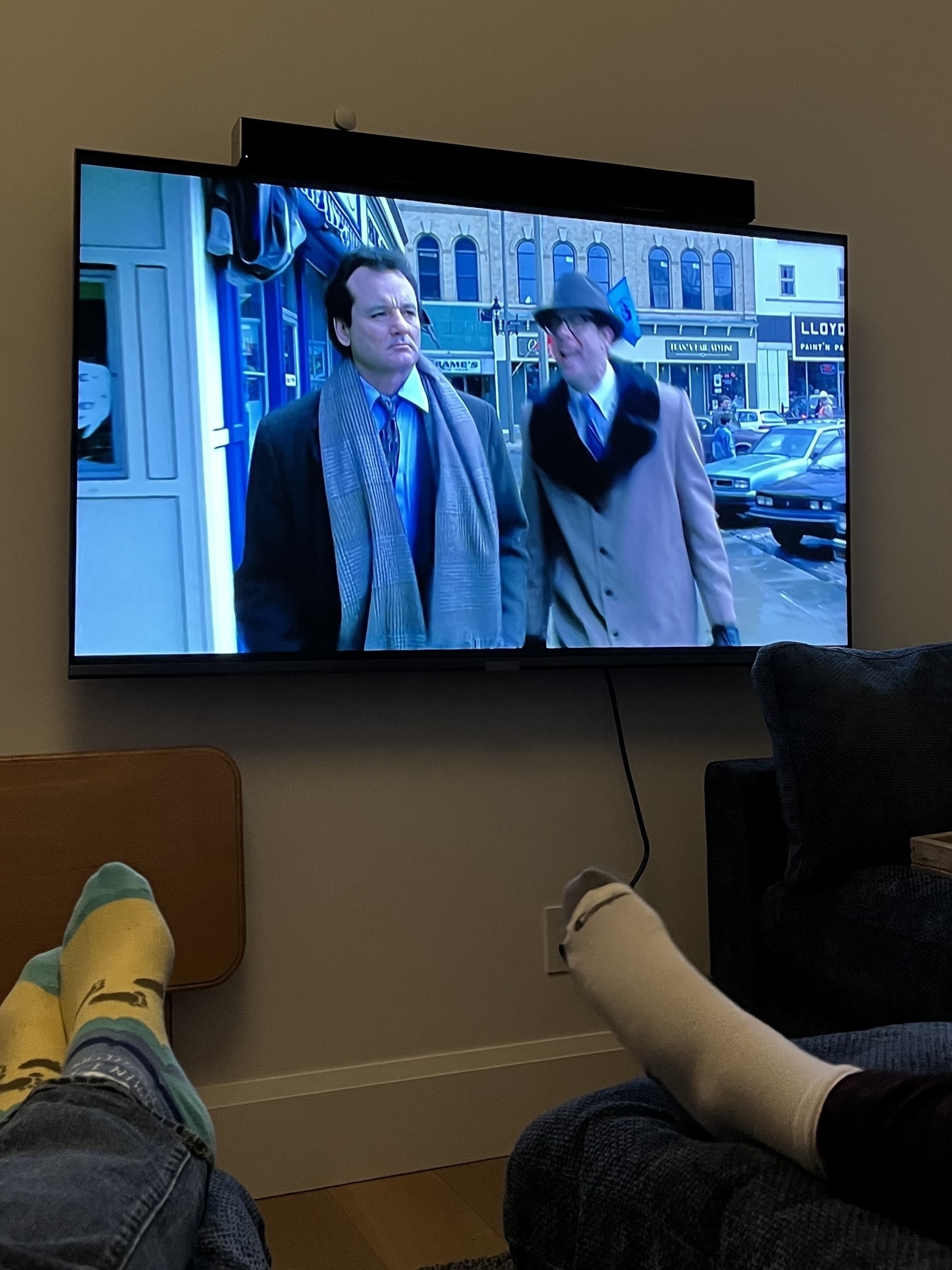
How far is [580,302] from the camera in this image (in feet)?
6.96

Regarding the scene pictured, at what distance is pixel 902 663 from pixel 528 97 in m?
1.23

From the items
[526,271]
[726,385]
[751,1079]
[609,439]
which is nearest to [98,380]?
[526,271]

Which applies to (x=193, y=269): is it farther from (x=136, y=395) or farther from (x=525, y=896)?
(x=525, y=896)

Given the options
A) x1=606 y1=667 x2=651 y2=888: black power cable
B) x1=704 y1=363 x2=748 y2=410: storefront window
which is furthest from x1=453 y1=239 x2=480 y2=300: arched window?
x1=606 y1=667 x2=651 y2=888: black power cable

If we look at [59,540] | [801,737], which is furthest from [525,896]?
[59,540]

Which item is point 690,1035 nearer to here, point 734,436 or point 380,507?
point 380,507

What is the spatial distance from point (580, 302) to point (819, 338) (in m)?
0.51

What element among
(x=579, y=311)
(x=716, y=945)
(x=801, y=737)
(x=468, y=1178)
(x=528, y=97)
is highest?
(x=528, y=97)

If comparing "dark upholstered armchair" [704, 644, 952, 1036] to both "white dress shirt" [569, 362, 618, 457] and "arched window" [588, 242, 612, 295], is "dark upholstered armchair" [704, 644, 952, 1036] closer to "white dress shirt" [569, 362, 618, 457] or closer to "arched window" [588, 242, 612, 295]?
"white dress shirt" [569, 362, 618, 457]

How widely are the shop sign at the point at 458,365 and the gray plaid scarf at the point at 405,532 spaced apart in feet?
0.04

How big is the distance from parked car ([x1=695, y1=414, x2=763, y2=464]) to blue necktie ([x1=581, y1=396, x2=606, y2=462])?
0.21 metres

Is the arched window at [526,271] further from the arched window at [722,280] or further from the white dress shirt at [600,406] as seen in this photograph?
the arched window at [722,280]

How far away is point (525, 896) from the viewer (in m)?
2.16

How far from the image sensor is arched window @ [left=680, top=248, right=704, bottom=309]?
2195 millimetres
